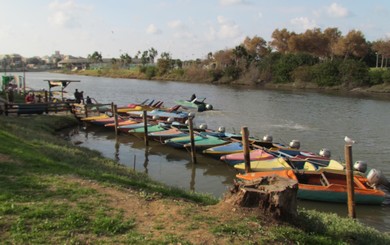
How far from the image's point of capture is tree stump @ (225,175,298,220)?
669 centimetres

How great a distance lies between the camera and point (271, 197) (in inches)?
264

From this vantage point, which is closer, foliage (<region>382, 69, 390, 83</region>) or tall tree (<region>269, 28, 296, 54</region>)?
foliage (<region>382, 69, 390, 83</region>)

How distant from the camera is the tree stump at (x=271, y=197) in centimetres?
669

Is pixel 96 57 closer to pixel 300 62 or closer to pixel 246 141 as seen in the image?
pixel 300 62

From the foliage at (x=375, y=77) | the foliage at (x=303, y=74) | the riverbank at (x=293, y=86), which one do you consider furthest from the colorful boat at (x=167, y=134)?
the foliage at (x=303, y=74)

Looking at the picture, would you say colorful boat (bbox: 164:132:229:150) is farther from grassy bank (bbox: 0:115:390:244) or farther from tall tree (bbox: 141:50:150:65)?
tall tree (bbox: 141:50:150:65)

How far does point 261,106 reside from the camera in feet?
150

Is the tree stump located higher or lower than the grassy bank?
higher

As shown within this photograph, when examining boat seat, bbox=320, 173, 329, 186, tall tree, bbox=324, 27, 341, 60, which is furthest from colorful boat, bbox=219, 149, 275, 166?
tall tree, bbox=324, 27, 341, 60

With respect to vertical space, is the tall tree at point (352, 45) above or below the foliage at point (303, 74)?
above

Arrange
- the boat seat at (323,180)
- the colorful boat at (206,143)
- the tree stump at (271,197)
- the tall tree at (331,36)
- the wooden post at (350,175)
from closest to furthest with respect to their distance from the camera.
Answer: the tree stump at (271,197)
the wooden post at (350,175)
the boat seat at (323,180)
the colorful boat at (206,143)
the tall tree at (331,36)

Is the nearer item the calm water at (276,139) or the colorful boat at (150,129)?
the calm water at (276,139)

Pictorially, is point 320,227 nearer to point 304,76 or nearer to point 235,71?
point 304,76

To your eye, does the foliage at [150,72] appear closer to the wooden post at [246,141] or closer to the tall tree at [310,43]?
the tall tree at [310,43]
